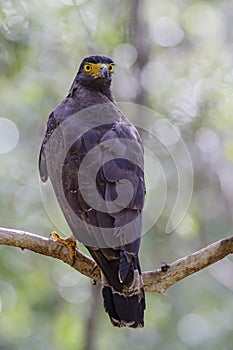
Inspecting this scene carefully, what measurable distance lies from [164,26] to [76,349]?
4.36 meters

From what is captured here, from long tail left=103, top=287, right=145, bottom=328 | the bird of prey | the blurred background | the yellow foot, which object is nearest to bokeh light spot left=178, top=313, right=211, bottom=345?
the blurred background

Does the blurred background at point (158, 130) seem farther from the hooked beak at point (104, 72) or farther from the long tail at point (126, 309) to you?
the long tail at point (126, 309)

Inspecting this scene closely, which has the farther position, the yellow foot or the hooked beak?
the hooked beak

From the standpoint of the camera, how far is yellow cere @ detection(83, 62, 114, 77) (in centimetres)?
620

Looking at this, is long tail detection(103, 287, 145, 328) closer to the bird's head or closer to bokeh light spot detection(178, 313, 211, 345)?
the bird's head

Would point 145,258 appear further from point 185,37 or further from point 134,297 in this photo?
point 134,297

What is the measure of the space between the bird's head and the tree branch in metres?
1.68

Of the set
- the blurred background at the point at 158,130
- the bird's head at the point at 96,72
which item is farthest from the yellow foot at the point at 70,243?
the blurred background at the point at 158,130

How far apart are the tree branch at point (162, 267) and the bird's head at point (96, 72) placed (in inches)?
66.1

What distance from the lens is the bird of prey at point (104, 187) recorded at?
4676 millimetres

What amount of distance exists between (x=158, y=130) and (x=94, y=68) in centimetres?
304

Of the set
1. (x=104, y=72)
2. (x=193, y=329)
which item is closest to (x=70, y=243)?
(x=104, y=72)

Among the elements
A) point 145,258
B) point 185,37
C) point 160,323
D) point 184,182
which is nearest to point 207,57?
point 185,37

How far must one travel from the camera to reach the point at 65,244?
5.02 metres
